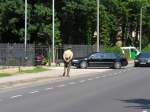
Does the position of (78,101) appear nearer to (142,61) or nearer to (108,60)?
(108,60)

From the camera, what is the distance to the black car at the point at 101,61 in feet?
168

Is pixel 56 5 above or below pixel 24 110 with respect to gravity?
above

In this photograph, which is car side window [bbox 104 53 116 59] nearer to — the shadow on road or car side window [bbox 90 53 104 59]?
car side window [bbox 90 53 104 59]

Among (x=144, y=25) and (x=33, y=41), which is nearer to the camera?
(x=33, y=41)

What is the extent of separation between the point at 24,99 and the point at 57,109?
3668 mm

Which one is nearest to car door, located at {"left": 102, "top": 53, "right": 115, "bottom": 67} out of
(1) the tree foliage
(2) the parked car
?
(2) the parked car

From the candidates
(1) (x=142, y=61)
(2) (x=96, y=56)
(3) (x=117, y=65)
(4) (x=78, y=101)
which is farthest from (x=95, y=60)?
(4) (x=78, y=101)

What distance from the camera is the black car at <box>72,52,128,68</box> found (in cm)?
5134

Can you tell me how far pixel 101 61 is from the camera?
51.5 metres

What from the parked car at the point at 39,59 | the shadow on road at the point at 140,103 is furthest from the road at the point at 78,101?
the parked car at the point at 39,59

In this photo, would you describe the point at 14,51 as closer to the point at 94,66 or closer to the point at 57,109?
the point at 94,66

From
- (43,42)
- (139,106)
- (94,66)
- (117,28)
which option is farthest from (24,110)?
(117,28)

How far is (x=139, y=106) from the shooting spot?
17328 mm

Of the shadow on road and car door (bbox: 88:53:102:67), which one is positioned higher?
car door (bbox: 88:53:102:67)
